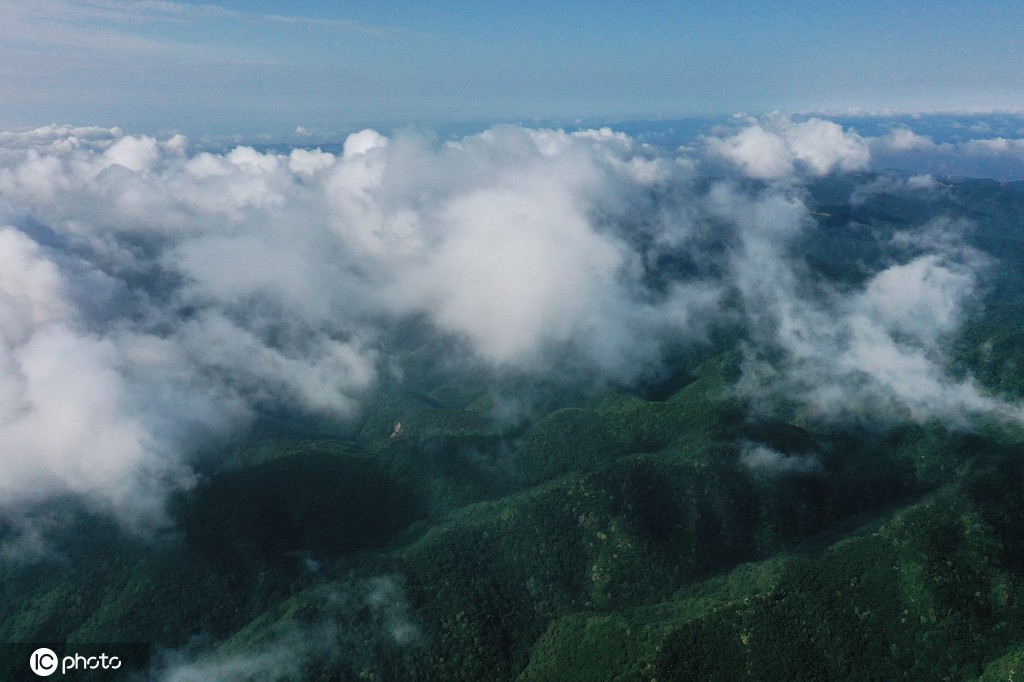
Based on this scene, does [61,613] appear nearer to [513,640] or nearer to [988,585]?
[513,640]

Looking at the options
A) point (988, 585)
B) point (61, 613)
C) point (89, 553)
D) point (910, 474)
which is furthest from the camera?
point (910, 474)

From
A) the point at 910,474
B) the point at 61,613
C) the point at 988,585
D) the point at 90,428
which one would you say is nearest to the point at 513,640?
the point at 988,585

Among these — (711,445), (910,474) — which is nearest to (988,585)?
(910,474)

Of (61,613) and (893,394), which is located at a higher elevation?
(893,394)

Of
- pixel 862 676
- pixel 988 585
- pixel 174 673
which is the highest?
pixel 988 585

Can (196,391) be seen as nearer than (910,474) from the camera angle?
No

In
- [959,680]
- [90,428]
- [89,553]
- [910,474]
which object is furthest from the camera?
[90,428]

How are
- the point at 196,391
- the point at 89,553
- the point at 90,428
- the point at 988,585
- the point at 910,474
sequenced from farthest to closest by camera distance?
the point at 196,391
the point at 90,428
the point at 910,474
the point at 89,553
the point at 988,585

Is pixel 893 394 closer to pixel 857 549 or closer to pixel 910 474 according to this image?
pixel 910 474

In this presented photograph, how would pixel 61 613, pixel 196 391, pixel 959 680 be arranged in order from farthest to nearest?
pixel 196 391 < pixel 61 613 < pixel 959 680
